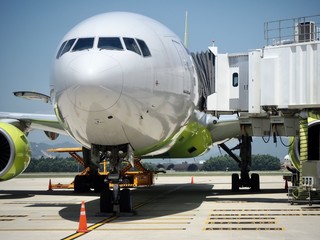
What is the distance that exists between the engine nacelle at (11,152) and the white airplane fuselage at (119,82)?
600 cm

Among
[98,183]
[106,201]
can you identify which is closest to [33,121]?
[98,183]

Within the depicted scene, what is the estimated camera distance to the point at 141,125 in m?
12.5

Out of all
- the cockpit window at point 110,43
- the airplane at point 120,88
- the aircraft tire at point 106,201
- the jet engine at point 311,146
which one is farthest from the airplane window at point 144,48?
the jet engine at point 311,146

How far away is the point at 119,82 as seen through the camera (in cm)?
1142

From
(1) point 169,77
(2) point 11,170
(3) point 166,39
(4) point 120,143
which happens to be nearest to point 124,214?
(4) point 120,143

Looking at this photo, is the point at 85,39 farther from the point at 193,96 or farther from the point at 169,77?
the point at 193,96

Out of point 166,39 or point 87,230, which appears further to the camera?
point 166,39

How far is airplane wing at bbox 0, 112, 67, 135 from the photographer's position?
20719mm

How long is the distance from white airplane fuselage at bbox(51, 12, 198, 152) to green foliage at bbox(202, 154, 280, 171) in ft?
259

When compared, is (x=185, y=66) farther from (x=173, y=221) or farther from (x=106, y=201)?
(x=173, y=221)

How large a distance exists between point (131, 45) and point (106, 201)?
350 cm

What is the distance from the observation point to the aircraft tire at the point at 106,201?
12914 millimetres

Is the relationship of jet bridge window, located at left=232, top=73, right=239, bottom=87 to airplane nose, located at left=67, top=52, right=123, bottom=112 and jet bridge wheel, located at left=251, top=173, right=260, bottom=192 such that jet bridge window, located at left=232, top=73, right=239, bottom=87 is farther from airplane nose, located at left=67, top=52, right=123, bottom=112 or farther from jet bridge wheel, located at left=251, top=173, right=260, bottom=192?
jet bridge wheel, located at left=251, top=173, right=260, bottom=192

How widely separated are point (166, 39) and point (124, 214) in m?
4.24
